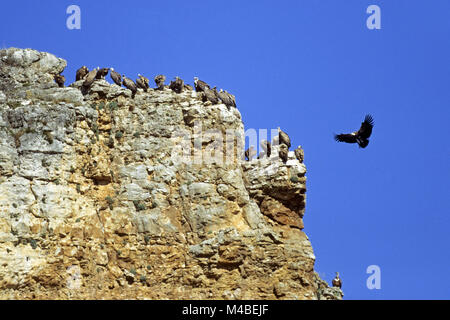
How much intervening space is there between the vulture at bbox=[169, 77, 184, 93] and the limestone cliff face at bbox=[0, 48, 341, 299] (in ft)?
0.90

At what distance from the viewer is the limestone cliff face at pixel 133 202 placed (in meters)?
51.3

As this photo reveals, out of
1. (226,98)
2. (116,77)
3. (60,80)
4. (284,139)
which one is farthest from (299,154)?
(60,80)

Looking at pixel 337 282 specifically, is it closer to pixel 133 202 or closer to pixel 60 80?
pixel 133 202

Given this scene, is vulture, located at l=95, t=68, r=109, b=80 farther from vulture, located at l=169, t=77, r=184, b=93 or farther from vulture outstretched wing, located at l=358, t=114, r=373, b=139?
vulture outstretched wing, located at l=358, t=114, r=373, b=139

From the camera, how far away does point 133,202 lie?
176 ft

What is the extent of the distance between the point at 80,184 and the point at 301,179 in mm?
9721

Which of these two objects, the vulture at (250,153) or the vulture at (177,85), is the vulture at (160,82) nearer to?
the vulture at (177,85)

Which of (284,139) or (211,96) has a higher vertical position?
(211,96)

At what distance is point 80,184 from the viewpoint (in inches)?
2096

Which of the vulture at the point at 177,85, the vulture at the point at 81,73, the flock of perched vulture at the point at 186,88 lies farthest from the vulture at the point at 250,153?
the vulture at the point at 81,73

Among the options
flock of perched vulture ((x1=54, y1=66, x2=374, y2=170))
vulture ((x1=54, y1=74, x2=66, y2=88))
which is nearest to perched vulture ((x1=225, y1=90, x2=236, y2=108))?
flock of perched vulture ((x1=54, y1=66, x2=374, y2=170))

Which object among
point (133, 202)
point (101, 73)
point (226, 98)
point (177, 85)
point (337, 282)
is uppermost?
point (101, 73)

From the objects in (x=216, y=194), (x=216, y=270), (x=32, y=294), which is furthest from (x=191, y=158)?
(x=32, y=294)

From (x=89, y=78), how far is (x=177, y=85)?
13.1 ft
